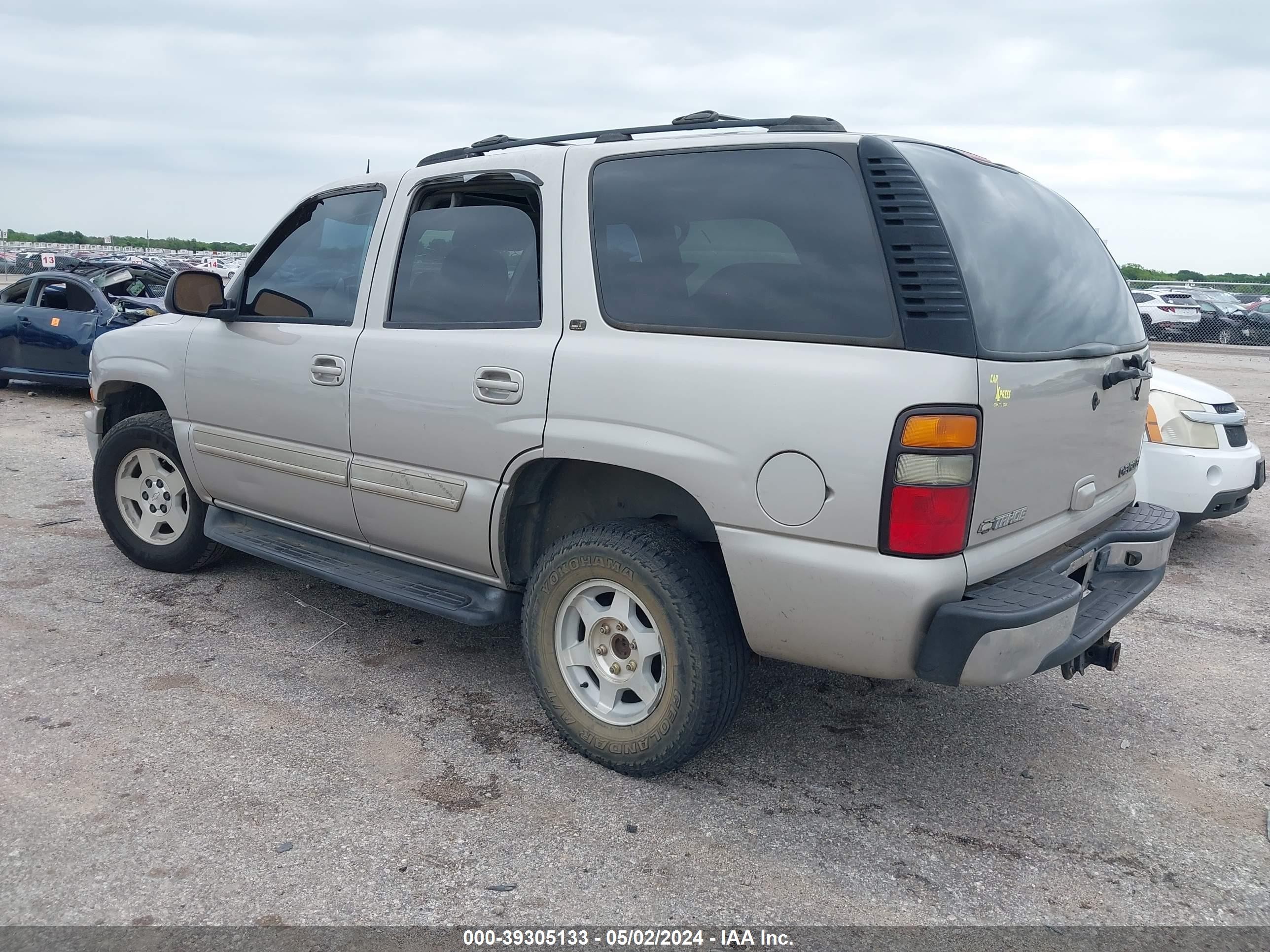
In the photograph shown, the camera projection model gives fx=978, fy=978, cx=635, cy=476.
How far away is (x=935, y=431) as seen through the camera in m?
2.51

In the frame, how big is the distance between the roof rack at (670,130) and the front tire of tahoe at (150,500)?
208 cm

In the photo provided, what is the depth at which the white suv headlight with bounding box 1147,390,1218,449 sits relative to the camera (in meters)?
5.59

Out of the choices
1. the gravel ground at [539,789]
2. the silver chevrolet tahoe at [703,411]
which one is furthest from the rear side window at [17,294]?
the silver chevrolet tahoe at [703,411]

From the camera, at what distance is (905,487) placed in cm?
253

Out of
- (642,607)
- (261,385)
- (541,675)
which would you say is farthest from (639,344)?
(261,385)

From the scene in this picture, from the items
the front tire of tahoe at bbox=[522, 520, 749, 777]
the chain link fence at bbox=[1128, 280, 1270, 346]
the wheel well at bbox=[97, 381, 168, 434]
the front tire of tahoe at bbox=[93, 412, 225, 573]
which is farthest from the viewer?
the chain link fence at bbox=[1128, 280, 1270, 346]

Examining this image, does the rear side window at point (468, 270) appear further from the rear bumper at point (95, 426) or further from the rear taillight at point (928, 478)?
the rear bumper at point (95, 426)

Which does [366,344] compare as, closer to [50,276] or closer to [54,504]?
[54,504]

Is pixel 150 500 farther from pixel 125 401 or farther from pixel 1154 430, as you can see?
pixel 1154 430

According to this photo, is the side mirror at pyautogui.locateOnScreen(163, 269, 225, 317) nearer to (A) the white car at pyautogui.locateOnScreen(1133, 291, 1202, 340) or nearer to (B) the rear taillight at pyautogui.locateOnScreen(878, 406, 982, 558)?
(B) the rear taillight at pyautogui.locateOnScreen(878, 406, 982, 558)

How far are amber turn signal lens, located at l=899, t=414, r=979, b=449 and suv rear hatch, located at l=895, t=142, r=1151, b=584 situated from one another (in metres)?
0.09

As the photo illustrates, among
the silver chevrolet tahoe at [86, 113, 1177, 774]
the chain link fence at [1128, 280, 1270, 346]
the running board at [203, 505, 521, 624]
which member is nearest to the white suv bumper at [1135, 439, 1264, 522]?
the silver chevrolet tahoe at [86, 113, 1177, 774]

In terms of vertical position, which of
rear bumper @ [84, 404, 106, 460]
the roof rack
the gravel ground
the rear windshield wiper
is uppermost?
the roof rack

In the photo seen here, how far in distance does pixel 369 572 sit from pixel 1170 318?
26.0 meters
